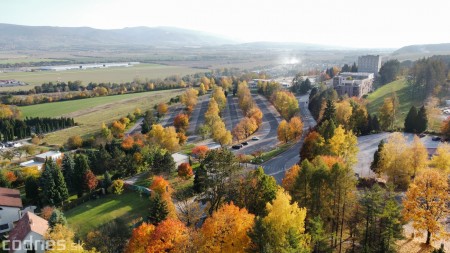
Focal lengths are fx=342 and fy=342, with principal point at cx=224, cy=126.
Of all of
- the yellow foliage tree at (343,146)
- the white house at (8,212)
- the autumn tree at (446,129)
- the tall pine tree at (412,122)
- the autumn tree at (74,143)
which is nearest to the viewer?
the white house at (8,212)

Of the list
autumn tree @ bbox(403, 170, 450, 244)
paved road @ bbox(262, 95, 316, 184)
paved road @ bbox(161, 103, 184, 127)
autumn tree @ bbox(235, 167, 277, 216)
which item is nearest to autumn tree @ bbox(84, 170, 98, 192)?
autumn tree @ bbox(235, 167, 277, 216)

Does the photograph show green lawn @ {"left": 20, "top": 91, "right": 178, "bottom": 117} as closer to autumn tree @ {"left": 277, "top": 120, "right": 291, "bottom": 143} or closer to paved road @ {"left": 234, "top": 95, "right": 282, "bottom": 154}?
paved road @ {"left": 234, "top": 95, "right": 282, "bottom": 154}

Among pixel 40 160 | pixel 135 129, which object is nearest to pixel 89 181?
pixel 40 160

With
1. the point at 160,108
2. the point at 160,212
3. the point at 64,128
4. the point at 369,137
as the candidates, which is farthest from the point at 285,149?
the point at 64,128

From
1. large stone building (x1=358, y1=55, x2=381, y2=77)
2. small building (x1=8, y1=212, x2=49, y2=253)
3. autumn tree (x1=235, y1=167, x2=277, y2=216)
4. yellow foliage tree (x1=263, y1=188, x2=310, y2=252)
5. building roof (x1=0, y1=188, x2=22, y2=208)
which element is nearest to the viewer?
yellow foliage tree (x1=263, y1=188, x2=310, y2=252)

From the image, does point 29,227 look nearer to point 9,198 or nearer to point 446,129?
point 9,198

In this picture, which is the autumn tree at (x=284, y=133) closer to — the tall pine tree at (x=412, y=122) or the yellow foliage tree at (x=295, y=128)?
the yellow foliage tree at (x=295, y=128)

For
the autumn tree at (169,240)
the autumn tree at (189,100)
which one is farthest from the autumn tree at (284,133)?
the autumn tree at (189,100)
